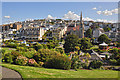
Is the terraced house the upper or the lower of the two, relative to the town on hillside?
upper

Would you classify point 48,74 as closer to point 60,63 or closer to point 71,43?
point 60,63

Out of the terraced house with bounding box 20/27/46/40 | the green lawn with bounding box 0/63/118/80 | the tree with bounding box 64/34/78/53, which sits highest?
the terraced house with bounding box 20/27/46/40

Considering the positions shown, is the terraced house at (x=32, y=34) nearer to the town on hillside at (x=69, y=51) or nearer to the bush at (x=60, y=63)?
the town on hillside at (x=69, y=51)

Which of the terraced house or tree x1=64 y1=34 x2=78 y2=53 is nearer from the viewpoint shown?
tree x1=64 y1=34 x2=78 y2=53

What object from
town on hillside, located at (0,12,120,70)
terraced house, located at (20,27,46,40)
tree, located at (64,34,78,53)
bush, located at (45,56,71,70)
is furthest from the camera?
terraced house, located at (20,27,46,40)

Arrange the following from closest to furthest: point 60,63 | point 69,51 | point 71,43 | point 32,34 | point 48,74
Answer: point 48,74, point 60,63, point 71,43, point 69,51, point 32,34

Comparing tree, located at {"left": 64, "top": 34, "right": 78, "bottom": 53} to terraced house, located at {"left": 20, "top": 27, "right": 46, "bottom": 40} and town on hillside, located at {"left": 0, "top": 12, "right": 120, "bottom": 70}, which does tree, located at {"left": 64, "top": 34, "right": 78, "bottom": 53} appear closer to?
town on hillside, located at {"left": 0, "top": 12, "right": 120, "bottom": 70}

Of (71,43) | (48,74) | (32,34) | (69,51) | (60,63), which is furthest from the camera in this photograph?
(32,34)

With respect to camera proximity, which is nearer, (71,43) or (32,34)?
(71,43)

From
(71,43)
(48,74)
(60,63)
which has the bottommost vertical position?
(48,74)

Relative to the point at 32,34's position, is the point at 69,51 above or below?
below

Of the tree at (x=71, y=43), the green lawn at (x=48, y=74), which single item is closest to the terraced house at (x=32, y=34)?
the tree at (x=71, y=43)

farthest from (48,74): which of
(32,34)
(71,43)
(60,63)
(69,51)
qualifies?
(32,34)

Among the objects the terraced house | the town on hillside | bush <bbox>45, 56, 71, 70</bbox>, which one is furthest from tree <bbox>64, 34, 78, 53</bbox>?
the terraced house
